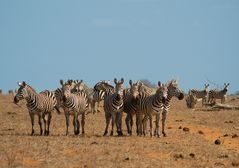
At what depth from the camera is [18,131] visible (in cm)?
2336

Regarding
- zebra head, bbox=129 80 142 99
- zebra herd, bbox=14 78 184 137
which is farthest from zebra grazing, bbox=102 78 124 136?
zebra head, bbox=129 80 142 99

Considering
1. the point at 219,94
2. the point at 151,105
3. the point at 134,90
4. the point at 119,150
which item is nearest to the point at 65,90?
the point at 134,90

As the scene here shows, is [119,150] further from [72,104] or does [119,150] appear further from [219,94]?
[219,94]

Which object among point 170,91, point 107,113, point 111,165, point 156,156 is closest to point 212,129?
point 170,91

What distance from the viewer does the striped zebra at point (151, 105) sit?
21.6 metres

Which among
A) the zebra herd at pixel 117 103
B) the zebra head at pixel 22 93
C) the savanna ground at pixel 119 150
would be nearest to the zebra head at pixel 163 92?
the zebra herd at pixel 117 103

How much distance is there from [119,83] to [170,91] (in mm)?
2429

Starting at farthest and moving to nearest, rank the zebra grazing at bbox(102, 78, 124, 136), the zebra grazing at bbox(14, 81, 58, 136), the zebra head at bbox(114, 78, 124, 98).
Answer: the zebra grazing at bbox(14, 81, 58, 136) < the zebra head at bbox(114, 78, 124, 98) < the zebra grazing at bbox(102, 78, 124, 136)

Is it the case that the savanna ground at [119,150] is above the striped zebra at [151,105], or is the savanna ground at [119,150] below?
below

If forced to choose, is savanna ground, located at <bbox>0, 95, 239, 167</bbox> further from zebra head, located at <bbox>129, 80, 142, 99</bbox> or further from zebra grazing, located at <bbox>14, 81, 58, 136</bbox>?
zebra head, located at <bbox>129, 80, 142, 99</bbox>

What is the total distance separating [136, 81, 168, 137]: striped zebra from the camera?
21.6 metres

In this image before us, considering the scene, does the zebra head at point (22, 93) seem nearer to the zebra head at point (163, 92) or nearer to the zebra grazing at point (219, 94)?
the zebra head at point (163, 92)

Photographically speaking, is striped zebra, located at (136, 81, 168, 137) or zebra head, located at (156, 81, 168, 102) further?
striped zebra, located at (136, 81, 168, 137)

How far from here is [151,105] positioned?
2162 centimetres
